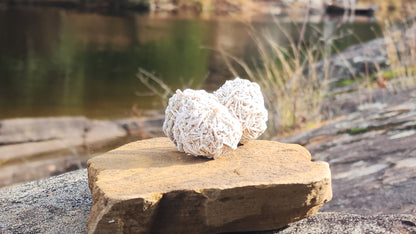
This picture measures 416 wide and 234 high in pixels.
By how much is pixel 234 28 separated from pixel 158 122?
307 inches

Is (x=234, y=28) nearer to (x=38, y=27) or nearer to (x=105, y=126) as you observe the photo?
(x=38, y=27)

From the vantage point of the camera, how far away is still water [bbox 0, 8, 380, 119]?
590 centimetres

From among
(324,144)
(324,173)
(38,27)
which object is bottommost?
(38,27)

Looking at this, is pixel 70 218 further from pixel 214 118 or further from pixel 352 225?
pixel 352 225

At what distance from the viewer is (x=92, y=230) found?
57.8 inches

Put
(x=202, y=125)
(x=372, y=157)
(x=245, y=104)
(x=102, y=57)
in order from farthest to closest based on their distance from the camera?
(x=102, y=57) < (x=372, y=157) < (x=245, y=104) < (x=202, y=125)

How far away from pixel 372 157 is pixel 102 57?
666 centimetres

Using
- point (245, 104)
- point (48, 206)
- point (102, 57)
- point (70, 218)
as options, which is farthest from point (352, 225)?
point (102, 57)

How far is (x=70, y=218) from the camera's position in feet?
6.03

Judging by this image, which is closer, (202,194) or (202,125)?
(202,194)

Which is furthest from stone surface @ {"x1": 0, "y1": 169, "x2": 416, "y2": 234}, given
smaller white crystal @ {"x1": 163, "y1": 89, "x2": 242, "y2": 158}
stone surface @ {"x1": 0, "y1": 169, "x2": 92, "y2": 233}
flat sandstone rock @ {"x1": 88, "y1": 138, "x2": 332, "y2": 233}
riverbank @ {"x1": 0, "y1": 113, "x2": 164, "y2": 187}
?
riverbank @ {"x1": 0, "y1": 113, "x2": 164, "y2": 187}

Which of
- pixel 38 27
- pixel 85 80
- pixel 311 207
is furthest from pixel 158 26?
pixel 311 207

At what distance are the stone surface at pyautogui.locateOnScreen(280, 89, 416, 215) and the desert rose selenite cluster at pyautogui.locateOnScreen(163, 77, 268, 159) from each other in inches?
34.9

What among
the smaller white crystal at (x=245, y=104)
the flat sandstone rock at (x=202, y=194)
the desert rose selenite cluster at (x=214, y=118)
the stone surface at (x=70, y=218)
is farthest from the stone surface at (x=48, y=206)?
the smaller white crystal at (x=245, y=104)
